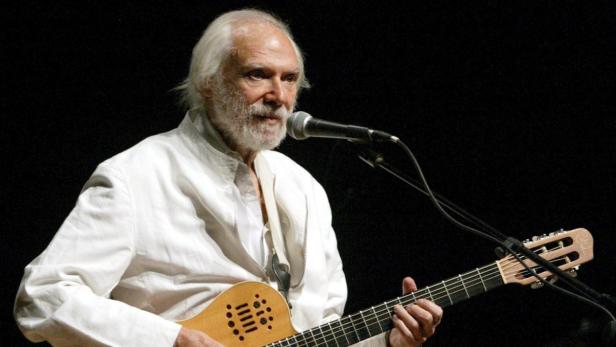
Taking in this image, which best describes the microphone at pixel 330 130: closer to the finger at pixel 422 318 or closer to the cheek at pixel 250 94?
the cheek at pixel 250 94

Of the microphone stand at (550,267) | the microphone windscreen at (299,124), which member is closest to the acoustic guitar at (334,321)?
the microphone stand at (550,267)

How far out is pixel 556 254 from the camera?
236cm

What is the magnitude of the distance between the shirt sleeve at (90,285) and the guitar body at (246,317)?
0.40ft

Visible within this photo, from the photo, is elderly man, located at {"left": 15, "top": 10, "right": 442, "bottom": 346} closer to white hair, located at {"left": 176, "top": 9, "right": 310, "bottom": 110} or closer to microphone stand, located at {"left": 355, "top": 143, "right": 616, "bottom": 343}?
white hair, located at {"left": 176, "top": 9, "right": 310, "bottom": 110}

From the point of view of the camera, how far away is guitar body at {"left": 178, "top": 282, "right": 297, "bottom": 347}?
6.98 ft

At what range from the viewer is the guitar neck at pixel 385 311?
2279mm

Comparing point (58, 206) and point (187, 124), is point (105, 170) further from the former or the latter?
point (58, 206)

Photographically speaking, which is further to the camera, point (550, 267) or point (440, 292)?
point (440, 292)

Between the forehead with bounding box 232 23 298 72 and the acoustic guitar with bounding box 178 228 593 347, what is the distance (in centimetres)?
83

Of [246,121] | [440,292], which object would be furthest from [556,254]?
[246,121]

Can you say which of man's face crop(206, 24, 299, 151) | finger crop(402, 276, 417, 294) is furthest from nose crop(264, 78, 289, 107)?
finger crop(402, 276, 417, 294)

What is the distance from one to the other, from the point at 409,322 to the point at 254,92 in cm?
99

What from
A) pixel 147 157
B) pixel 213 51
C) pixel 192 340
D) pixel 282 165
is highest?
pixel 213 51

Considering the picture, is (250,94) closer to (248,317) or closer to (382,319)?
(248,317)
